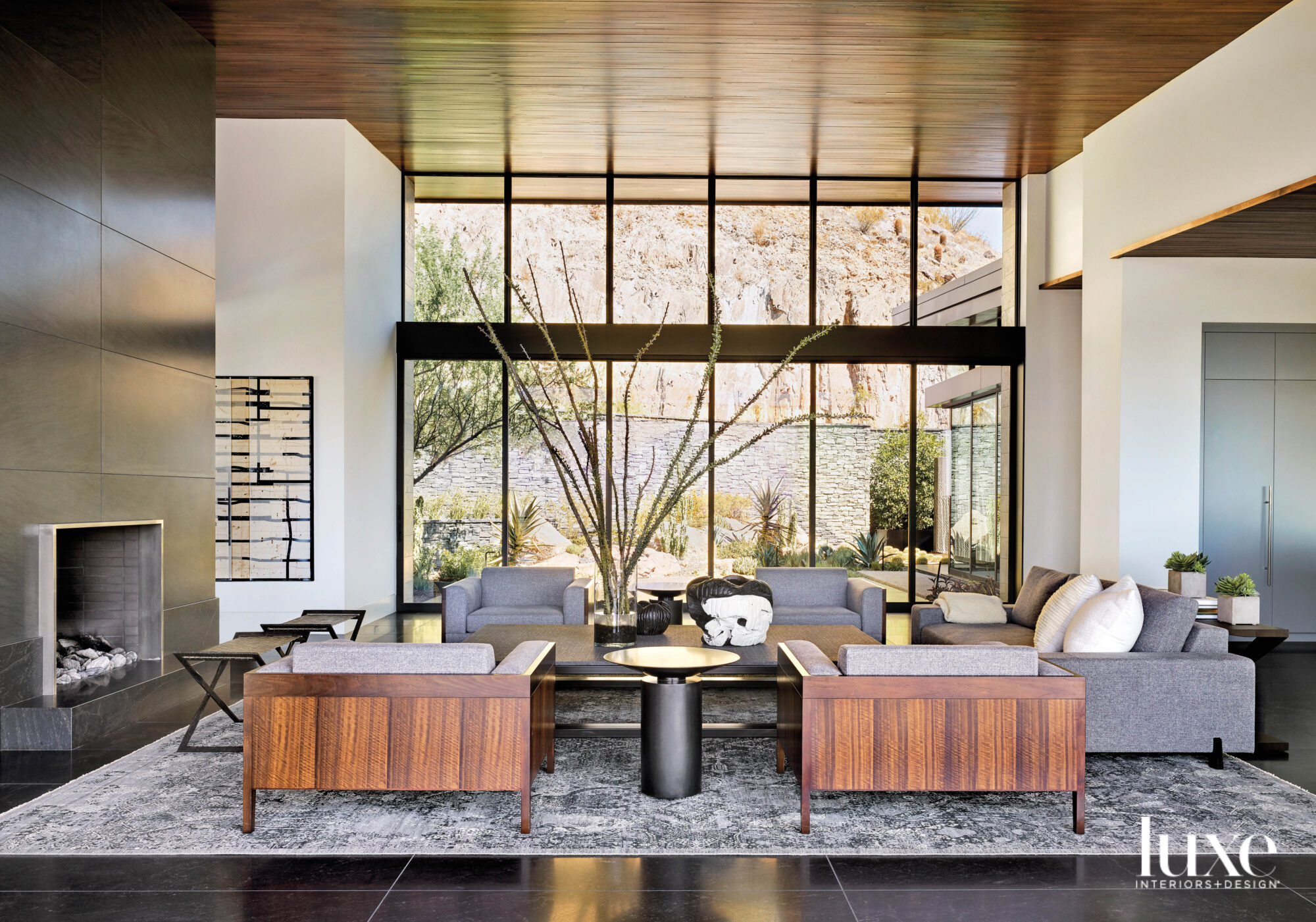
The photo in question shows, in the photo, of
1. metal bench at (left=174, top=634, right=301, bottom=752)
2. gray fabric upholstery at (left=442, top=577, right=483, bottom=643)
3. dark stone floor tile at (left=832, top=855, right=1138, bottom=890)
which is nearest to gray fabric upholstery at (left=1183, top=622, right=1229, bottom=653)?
dark stone floor tile at (left=832, top=855, right=1138, bottom=890)

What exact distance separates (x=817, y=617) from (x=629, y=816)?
10.2 feet

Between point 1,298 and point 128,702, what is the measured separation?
81.9 inches

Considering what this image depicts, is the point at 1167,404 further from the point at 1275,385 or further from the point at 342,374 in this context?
the point at 342,374

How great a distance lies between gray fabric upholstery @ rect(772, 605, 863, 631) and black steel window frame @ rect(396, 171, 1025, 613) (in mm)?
2640

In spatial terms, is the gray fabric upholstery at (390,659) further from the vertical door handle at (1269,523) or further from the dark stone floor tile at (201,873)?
the vertical door handle at (1269,523)

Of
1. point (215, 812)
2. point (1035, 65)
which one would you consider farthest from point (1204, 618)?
point (215, 812)

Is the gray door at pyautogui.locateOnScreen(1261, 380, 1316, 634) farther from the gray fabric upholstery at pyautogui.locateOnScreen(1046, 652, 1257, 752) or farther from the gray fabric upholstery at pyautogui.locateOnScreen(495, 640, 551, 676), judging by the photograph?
the gray fabric upholstery at pyautogui.locateOnScreen(495, 640, 551, 676)

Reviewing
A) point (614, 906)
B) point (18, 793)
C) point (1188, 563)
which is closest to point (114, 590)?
point (18, 793)

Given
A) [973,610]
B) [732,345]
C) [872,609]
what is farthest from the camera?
[732,345]

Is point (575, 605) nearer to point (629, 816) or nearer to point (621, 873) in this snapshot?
point (629, 816)

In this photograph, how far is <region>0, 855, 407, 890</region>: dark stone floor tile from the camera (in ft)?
9.88

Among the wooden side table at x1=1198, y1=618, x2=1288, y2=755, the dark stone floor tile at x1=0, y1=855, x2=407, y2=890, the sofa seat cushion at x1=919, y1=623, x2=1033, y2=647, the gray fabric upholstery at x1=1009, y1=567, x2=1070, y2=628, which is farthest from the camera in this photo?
the gray fabric upholstery at x1=1009, y1=567, x2=1070, y2=628

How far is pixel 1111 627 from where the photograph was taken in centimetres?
450

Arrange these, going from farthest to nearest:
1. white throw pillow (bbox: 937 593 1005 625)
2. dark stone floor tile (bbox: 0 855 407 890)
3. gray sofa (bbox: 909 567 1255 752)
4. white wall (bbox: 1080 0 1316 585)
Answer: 1. white wall (bbox: 1080 0 1316 585)
2. white throw pillow (bbox: 937 593 1005 625)
3. gray sofa (bbox: 909 567 1255 752)
4. dark stone floor tile (bbox: 0 855 407 890)
